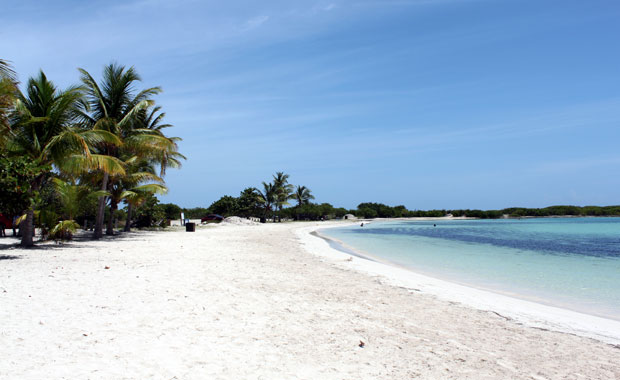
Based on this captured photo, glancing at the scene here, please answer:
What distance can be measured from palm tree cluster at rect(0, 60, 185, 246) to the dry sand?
5826 millimetres

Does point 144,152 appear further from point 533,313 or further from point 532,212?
point 532,212

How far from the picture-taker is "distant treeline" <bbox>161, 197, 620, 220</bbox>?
165 feet

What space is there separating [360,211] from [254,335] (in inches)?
3732

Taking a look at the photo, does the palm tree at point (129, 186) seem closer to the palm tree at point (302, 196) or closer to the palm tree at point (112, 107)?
the palm tree at point (112, 107)

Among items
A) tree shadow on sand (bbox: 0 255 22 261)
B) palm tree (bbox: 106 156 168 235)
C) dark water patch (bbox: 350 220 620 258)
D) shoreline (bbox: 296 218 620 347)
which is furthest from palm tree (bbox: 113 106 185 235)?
dark water patch (bbox: 350 220 620 258)

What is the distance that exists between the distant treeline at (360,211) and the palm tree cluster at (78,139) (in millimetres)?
17920

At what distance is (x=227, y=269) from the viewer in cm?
887

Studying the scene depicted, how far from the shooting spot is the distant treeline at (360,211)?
5028 centimetres

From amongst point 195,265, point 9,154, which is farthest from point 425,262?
point 9,154

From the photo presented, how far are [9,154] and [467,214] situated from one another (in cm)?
12870

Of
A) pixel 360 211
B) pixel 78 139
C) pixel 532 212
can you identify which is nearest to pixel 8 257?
pixel 78 139

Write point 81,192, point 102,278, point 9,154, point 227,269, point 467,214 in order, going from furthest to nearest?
point 467,214 → point 81,192 → point 9,154 → point 227,269 → point 102,278

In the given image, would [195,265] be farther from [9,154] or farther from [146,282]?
[9,154]

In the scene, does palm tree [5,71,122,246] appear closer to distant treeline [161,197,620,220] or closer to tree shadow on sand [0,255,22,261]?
tree shadow on sand [0,255,22,261]
